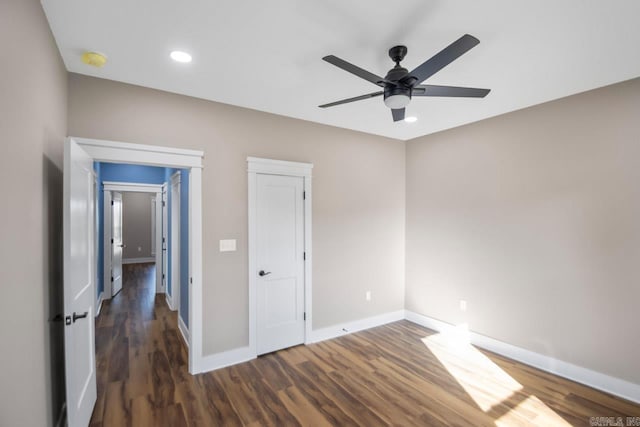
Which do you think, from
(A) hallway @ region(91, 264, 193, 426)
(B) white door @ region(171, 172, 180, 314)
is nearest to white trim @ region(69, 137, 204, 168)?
(B) white door @ region(171, 172, 180, 314)

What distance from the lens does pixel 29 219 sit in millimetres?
1584

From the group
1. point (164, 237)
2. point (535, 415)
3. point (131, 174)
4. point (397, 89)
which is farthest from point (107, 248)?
point (535, 415)

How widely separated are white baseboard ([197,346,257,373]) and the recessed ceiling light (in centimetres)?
273

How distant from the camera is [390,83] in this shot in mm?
1990

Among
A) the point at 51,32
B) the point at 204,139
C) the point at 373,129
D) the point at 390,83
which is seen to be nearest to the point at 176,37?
the point at 51,32

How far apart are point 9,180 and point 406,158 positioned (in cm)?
439

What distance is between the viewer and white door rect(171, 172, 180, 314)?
450cm

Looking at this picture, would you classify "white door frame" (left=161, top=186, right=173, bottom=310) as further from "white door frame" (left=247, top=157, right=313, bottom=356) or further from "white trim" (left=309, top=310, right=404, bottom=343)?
"white trim" (left=309, top=310, right=404, bottom=343)

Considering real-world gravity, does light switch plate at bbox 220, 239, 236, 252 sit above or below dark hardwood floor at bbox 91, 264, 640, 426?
above

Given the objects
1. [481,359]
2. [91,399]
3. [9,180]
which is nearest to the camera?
[9,180]

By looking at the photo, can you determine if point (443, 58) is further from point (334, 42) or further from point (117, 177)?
point (117, 177)

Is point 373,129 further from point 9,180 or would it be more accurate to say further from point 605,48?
point 9,180

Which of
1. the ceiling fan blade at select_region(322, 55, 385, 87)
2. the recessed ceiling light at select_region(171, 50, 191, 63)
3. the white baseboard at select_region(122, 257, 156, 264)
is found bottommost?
the white baseboard at select_region(122, 257, 156, 264)

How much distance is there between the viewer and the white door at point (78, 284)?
181 centimetres
